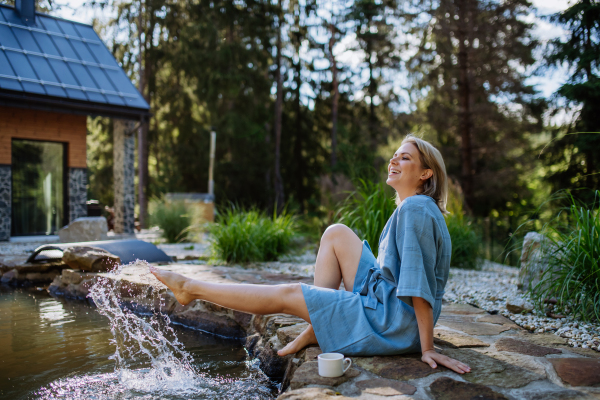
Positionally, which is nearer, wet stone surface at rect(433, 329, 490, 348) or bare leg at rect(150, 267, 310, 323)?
bare leg at rect(150, 267, 310, 323)

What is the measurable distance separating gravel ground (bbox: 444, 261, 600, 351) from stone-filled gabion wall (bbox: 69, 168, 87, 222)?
7.15 m

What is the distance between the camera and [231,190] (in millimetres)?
15883

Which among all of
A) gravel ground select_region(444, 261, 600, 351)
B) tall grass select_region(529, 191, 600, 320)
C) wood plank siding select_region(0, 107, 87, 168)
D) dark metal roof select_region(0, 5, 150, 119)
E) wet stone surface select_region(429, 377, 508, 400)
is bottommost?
gravel ground select_region(444, 261, 600, 351)

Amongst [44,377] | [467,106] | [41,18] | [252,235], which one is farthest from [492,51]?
[44,377]

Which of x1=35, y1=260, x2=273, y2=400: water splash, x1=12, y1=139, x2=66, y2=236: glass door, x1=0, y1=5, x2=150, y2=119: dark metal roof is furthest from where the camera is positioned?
x1=12, y1=139, x2=66, y2=236: glass door

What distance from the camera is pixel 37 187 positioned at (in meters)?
8.48

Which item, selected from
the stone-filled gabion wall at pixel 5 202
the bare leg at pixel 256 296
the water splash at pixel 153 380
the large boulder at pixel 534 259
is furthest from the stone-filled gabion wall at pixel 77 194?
the large boulder at pixel 534 259

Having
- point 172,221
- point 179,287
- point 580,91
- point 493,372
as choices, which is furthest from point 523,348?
point 580,91

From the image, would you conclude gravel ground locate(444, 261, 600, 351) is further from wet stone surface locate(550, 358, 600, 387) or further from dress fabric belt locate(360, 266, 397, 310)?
dress fabric belt locate(360, 266, 397, 310)

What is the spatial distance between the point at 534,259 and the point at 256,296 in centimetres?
216

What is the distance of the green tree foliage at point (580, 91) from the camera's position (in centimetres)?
828

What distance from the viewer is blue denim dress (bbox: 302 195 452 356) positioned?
1829 mm

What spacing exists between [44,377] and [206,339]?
42.4 inches

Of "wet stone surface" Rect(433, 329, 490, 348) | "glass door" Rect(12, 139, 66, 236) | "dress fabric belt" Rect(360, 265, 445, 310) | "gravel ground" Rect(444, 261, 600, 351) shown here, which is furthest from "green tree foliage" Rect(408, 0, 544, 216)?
"dress fabric belt" Rect(360, 265, 445, 310)
